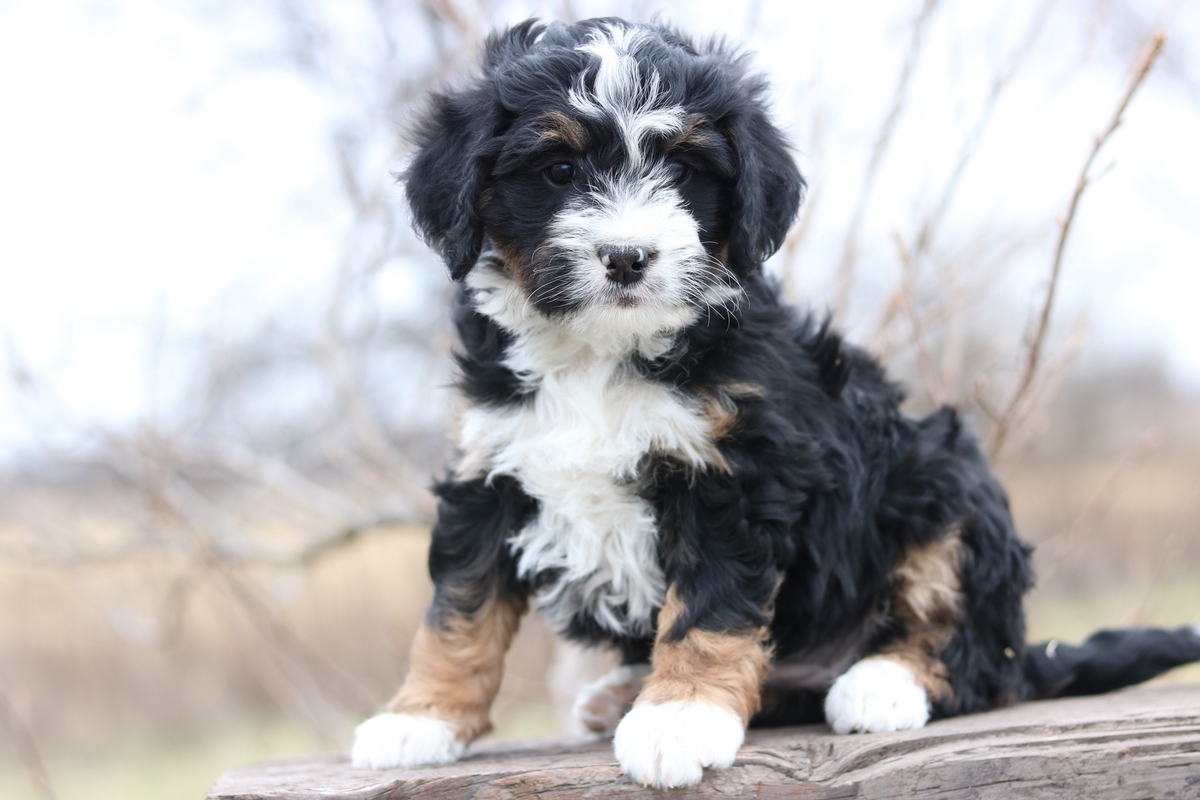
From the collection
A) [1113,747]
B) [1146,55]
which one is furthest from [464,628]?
[1146,55]

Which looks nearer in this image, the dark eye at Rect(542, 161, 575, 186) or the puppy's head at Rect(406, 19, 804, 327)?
the puppy's head at Rect(406, 19, 804, 327)

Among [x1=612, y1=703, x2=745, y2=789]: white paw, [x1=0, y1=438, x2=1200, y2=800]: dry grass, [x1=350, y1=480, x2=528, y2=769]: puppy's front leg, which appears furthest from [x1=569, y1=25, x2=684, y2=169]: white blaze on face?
[x1=0, y1=438, x2=1200, y2=800]: dry grass

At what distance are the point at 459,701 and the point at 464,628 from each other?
242 millimetres

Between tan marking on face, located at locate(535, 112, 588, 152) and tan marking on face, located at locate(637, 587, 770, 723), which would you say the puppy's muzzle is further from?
tan marking on face, located at locate(637, 587, 770, 723)

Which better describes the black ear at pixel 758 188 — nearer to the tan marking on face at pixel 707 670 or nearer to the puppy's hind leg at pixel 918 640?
the tan marking on face at pixel 707 670

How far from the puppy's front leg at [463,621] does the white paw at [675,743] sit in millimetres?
681

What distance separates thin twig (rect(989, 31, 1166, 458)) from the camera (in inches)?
117

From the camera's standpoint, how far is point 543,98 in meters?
2.87

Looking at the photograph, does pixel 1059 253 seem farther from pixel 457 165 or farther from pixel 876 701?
pixel 457 165

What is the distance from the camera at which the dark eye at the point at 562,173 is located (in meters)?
2.91

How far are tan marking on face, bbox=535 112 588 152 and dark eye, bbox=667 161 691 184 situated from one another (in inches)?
10.6

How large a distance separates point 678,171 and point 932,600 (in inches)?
→ 68.7

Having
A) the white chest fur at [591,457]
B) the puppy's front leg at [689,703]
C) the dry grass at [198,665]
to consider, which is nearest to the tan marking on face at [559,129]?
the white chest fur at [591,457]

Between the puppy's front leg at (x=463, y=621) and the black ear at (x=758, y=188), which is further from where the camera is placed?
the puppy's front leg at (x=463, y=621)
